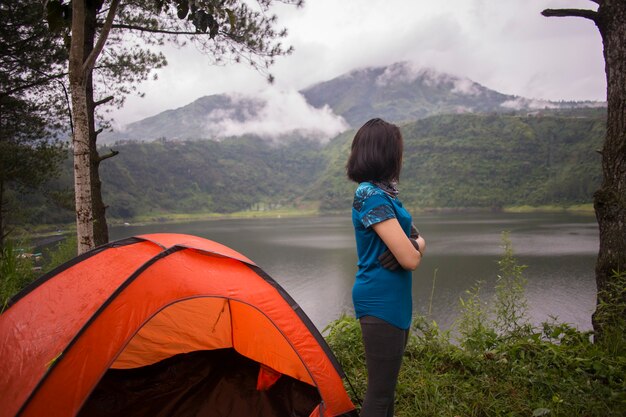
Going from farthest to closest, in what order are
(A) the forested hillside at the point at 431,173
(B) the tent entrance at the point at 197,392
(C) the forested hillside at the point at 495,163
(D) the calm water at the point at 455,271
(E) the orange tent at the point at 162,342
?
(A) the forested hillside at the point at 431,173
(C) the forested hillside at the point at 495,163
(D) the calm water at the point at 455,271
(B) the tent entrance at the point at 197,392
(E) the orange tent at the point at 162,342

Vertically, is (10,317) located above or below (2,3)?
below

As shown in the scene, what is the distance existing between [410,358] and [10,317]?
2.54 meters

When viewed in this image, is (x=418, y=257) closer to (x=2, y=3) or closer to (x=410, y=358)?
(x=410, y=358)

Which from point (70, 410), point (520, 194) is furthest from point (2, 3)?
point (520, 194)

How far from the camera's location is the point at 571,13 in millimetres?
2676

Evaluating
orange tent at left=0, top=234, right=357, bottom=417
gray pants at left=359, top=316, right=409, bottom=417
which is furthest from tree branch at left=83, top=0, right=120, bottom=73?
gray pants at left=359, top=316, right=409, bottom=417

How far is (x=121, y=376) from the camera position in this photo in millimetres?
2799

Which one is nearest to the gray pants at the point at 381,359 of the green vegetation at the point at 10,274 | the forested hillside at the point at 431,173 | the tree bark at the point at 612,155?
the tree bark at the point at 612,155

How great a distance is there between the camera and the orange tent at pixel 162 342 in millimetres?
1858

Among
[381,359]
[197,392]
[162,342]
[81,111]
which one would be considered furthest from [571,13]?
[162,342]

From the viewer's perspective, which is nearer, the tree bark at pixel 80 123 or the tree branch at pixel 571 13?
the tree branch at pixel 571 13

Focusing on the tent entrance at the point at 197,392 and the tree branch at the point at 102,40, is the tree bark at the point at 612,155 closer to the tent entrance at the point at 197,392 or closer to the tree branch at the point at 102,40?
the tent entrance at the point at 197,392

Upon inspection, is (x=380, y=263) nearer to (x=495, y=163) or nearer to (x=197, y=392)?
(x=197, y=392)

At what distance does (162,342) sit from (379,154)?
2.56 meters
